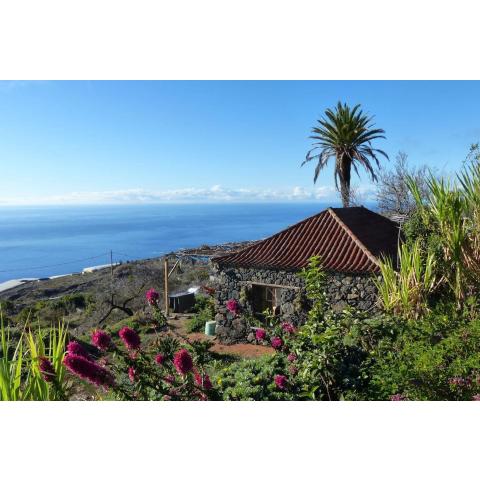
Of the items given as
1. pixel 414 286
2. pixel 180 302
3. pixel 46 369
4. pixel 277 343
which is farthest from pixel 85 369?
pixel 180 302

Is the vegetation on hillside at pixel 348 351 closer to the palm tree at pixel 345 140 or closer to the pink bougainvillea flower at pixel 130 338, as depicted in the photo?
the pink bougainvillea flower at pixel 130 338

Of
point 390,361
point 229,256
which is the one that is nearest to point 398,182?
point 229,256

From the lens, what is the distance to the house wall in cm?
834

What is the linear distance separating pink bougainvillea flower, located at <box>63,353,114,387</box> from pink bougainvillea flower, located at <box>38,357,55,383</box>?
0.44ft

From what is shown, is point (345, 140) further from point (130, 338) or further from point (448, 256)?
point (130, 338)

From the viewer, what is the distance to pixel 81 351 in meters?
2.76

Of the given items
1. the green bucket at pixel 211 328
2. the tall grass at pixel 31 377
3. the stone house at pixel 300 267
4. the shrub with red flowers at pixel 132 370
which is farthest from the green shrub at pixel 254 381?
the green bucket at pixel 211 328

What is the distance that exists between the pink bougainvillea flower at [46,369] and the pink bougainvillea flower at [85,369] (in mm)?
133

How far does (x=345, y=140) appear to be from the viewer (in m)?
16.8

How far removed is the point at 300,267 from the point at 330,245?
912 millimetres

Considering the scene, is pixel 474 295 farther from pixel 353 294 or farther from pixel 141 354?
pixel 141 354

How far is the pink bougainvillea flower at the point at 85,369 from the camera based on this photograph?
244 centimetres

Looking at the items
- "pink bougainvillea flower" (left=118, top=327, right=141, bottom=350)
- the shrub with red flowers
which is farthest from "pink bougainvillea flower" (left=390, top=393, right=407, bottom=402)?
"pink bougainvillea flower" (left=118, top=327, right=141, bottom=350)
